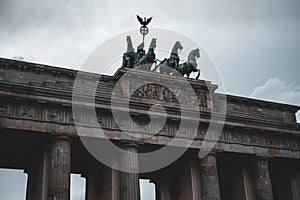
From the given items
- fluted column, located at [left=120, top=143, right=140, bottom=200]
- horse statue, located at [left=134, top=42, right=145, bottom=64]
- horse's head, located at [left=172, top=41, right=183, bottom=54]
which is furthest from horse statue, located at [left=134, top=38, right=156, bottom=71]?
fluted column, located at [left=120, top=143, right=140, bottom=200]

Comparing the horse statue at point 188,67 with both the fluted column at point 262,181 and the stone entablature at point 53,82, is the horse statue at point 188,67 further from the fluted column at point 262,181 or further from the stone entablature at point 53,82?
the fluted column at point 262,181

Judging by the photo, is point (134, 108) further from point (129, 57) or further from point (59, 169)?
point (59, 169)

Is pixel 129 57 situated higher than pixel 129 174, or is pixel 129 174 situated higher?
pixel 129 57

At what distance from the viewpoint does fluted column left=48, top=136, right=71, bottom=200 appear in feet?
74.6

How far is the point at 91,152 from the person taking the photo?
26.9 meters

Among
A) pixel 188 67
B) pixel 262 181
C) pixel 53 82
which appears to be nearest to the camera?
pixel 53 82

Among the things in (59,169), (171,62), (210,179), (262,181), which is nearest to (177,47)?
(171,62)

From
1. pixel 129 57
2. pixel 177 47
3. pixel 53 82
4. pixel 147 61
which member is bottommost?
pixel 53 82

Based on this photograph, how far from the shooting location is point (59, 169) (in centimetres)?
2330

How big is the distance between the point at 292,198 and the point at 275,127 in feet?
16.1

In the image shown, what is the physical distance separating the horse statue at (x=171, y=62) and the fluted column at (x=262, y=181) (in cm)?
745

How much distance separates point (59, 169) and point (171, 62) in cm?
1000

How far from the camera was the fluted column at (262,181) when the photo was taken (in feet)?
90.5

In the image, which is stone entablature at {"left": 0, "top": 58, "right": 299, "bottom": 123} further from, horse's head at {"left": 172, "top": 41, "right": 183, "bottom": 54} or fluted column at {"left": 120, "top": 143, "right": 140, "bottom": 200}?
fluted column at {"left": 120, "top": 143, "right": 140, "bottom": 200}
